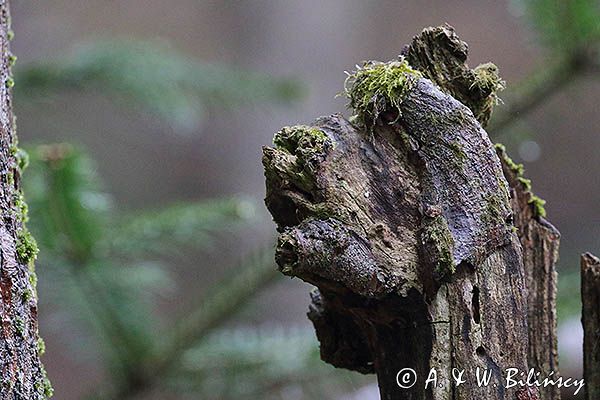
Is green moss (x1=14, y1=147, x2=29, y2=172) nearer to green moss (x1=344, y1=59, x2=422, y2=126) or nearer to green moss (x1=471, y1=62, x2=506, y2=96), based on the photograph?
green moss (x1=344, y1=59, x2=422, y2=126)

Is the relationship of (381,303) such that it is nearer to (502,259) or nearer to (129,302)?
(502,259)

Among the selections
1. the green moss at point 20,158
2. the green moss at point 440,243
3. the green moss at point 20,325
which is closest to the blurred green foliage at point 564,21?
the green moss at point 440,243

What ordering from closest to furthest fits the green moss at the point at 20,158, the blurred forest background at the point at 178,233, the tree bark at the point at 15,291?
the tree bark at the point at 15,291, the green moss at the point at 20,158, the blurred forest background at the point at 178,233

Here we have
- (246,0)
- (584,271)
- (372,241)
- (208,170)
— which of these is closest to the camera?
(372,241)

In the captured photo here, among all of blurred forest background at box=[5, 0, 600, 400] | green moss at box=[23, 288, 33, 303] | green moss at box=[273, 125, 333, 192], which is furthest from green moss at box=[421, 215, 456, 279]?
blurred forest background at box=[5, 0, 600, 400]

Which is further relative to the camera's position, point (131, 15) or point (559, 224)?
point (131, 15)

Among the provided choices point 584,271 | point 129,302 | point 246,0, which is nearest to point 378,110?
point 584,271

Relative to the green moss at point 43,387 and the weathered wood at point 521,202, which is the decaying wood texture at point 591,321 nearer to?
the weathered wood at point 521,202

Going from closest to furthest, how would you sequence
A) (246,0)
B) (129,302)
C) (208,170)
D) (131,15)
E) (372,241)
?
(372,241) < (129,302) < (246,0) < (208,170) < (131,15)
